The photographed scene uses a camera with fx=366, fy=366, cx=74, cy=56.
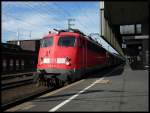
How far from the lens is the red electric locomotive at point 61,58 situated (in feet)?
65.6

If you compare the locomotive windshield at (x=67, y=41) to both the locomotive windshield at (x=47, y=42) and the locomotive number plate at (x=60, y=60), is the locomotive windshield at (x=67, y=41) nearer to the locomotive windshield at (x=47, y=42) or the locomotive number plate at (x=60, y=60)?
the locomotive windshield at (x=47, y=42)

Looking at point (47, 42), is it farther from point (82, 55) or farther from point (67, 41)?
point (82, 55)

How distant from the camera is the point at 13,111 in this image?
10.8 metres

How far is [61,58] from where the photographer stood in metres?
20.5

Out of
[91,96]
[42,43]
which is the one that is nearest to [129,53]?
[42,43]

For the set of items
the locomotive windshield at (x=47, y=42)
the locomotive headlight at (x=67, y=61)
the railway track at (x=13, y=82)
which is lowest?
the railway track at (x=13, y=82)

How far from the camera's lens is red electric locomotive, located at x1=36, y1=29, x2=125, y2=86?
65.6 feet

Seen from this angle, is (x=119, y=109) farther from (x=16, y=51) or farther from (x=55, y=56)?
(x=16, y=51)

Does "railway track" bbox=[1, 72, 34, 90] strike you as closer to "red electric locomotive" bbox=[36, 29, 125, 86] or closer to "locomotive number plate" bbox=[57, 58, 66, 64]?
"red electric locomotive" bbox=[36, 29, 125, 86]

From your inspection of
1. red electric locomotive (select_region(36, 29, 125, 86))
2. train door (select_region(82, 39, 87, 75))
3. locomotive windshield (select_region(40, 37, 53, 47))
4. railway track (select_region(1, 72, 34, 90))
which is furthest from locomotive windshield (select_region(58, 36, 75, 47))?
railway track (select_region(1, 72, 34, 90))

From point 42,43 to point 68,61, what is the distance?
2.39 metres

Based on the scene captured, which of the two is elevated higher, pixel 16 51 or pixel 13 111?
pixel 16 51

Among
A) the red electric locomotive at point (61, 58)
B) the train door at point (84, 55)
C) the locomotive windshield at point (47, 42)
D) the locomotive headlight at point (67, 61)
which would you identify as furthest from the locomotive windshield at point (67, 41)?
the train door at point (84, 55)

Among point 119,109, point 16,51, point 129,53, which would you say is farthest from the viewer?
point 129,53
